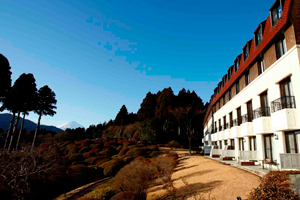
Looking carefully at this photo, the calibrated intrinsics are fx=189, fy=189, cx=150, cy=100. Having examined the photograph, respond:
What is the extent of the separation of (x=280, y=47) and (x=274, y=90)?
277 cm

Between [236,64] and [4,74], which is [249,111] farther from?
[4,74]

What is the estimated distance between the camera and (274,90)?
12.5 meters

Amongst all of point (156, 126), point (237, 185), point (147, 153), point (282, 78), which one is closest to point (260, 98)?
point (282, 78)

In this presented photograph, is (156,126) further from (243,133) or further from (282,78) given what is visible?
(282,78)

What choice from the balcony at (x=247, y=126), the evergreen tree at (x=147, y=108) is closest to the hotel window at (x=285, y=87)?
the balcony at (x=247, y=126)

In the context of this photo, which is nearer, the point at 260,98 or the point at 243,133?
the point at 260,98

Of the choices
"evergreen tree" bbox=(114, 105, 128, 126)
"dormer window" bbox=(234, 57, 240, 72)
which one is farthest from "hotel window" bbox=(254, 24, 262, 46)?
"evergreen tree" bbox=(114, 105, 128, 126)

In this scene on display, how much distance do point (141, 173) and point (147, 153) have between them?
19836 millimetres

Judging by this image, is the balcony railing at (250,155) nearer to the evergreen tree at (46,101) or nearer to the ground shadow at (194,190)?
the ground shadow at (194,190)

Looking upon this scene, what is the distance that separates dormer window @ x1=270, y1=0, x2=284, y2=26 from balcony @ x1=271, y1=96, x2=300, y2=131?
5.29 meters

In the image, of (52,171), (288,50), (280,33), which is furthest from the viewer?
(52,171)

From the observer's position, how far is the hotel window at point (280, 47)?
38.9 ft

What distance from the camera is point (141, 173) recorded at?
499 inches

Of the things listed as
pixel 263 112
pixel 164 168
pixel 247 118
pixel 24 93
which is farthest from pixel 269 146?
pixel 24 93
